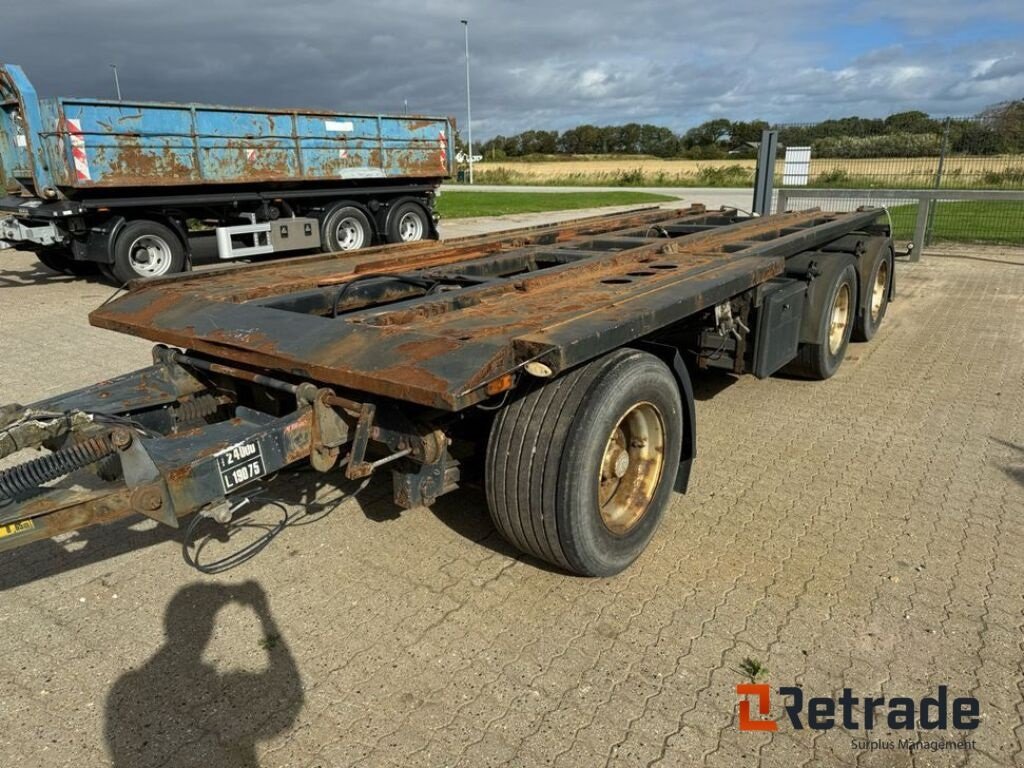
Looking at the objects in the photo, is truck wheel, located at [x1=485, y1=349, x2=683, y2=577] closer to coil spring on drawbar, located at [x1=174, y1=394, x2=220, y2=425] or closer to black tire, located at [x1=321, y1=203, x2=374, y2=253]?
coil spring on drawbar, located at [x1=174, y1=394, x2=220, y2=425]

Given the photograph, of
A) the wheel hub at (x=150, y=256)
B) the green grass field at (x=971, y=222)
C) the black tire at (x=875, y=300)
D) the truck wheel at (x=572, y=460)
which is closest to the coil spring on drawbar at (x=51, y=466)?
the truck wheel at (x=572, y=460)

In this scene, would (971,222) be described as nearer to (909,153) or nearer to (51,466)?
(909,153)

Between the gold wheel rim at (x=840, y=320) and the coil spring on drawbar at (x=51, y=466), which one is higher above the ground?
the coil spring on drawbar at (x=51, y=466)

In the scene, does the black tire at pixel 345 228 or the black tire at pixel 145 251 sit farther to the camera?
the black tire at pixel 345 228

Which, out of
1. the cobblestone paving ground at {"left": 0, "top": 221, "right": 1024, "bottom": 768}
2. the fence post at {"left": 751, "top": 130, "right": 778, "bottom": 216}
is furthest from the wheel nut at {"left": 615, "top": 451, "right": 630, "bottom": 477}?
the fence post at {"left": 751, "top": 130, "right": 778, "bottom": 216}

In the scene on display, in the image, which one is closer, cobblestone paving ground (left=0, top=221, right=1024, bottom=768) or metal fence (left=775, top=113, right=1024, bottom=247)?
cobblestone paving ground (left=0, top=221, right=1024, bottom=768)

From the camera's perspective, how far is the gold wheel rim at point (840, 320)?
616 centimetres

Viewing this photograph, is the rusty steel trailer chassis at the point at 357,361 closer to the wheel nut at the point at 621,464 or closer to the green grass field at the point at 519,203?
the wheel nut at the point at 621,464

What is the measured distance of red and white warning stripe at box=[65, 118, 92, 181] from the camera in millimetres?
9430

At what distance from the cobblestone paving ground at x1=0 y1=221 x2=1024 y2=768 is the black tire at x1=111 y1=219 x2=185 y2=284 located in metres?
7.66

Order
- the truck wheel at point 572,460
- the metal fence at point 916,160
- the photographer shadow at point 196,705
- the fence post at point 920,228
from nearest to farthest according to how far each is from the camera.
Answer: the photographer shadow at point 196,705 → the truck wheel at point 572,460 → the fence post at point 920,228 → the metal fence at point 916,160

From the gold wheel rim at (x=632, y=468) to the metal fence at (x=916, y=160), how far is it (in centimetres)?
1318

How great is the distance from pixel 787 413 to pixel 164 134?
9.30 m

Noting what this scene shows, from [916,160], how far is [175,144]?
14664 millimetres
